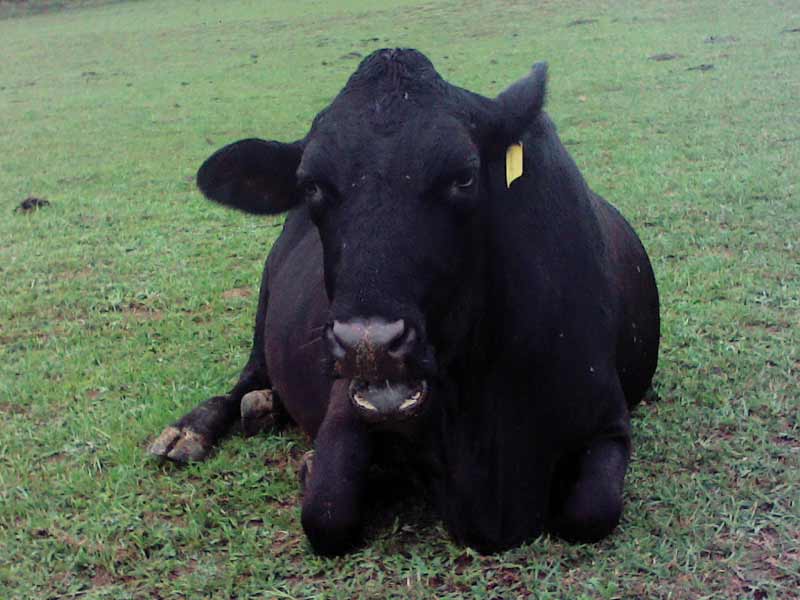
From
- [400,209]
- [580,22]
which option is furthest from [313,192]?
[580,22]

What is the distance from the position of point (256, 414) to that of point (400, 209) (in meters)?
1.88

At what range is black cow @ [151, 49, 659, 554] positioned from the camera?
8.85ft

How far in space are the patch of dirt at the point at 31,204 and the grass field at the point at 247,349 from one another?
0.16m

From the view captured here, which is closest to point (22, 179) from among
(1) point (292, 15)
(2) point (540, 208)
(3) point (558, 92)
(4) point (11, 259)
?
(4) point (11, 259)

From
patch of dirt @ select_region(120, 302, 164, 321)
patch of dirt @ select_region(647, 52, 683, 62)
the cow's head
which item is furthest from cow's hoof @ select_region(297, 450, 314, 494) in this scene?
patch of dirt @ select_region(647, 52, 683, 62)

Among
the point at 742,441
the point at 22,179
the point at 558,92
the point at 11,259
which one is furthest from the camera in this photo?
the point at 558,92

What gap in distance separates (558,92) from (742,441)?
33.2ft

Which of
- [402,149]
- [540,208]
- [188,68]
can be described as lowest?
[188,68]

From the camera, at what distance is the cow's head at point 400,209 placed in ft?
8.56

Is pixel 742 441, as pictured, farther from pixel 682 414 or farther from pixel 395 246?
pixel 395 246

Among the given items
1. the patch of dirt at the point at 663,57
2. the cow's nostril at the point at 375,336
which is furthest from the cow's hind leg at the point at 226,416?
the patch of dirt at the point at 663,57

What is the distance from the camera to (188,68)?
68.6 ft

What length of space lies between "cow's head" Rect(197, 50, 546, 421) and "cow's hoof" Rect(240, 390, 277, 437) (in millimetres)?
1460

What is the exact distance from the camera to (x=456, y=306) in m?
2.97
